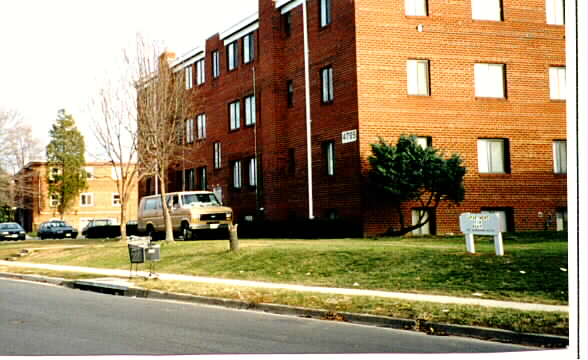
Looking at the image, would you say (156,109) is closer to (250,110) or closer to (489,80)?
(250,110)

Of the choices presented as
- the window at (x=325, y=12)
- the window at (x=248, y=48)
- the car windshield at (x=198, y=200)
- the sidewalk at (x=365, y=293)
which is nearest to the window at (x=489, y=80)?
the window at (x=325, y=12)

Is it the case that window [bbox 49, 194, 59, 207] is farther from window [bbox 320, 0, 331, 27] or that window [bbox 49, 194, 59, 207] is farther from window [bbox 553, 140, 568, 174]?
window [bbox 553, 140, 568, 174]

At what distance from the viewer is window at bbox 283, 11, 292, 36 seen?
102 feet

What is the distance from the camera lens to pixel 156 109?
29344 millimetres

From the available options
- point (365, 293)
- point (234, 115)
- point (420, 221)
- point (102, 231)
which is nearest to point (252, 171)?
point (234, 115)

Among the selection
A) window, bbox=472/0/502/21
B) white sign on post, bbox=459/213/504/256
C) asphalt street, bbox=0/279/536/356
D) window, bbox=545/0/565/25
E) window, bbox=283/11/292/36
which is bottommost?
asphalt street, bbox=0/279/536/356

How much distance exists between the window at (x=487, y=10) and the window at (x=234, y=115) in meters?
13.2

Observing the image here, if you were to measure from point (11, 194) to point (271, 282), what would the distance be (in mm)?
Answer: 5462

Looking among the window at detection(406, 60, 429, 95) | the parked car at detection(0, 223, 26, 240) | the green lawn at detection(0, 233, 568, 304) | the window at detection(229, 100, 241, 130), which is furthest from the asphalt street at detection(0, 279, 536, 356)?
the parked car at detection(0, 223, 26, 240)

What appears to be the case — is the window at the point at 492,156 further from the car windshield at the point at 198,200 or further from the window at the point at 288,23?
the car windshield at the point at 198,200

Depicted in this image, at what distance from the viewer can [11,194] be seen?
47.1ft

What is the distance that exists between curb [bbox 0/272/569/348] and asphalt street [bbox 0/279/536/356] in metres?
0.23

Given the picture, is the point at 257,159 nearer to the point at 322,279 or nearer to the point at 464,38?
the point at 464,38

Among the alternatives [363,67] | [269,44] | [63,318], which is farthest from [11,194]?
[269,44]
